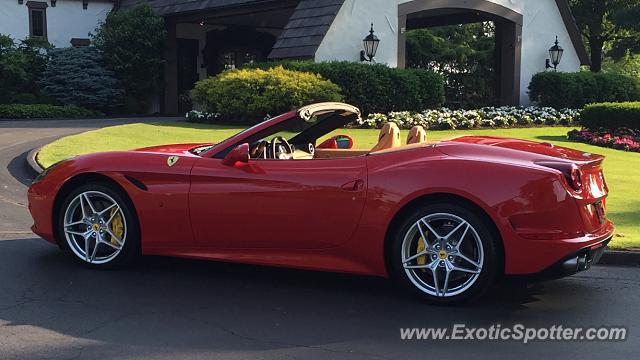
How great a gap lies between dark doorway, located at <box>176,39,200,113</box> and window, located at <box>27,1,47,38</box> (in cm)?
543

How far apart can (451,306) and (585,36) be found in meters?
36.3

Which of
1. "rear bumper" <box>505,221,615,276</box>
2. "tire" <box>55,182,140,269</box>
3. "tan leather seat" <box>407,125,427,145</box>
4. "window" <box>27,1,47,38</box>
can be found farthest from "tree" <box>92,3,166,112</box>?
"rear bumper" <box>505,221,615,276</box>

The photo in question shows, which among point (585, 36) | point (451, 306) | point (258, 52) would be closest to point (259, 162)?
point (451, 306)

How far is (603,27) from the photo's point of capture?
1383 inches

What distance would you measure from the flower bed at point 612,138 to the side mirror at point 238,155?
12296mm

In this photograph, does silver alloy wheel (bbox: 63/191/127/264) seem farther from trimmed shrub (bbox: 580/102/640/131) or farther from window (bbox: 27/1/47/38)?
window (bbox: 27/1/47/38)

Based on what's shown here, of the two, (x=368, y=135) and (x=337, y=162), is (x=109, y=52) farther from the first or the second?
(x=337, y=162)

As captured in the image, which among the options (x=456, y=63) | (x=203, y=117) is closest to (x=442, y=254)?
(x=203, y=117)

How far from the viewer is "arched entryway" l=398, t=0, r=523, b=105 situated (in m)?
21.2

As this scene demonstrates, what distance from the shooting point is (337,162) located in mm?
4844

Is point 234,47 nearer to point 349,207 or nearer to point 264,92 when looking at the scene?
point 264,92

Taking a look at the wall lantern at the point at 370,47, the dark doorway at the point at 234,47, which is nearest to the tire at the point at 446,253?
the wall lantern at the point at 370,47

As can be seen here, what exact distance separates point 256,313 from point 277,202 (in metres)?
0.83

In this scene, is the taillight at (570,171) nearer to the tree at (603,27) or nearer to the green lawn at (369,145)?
the green lawn at (369,145)
